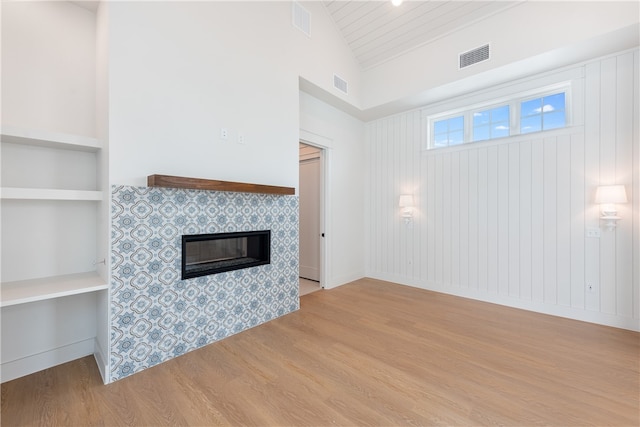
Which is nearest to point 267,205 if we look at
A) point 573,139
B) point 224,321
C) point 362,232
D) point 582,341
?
point 224,321

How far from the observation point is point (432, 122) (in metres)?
4.50

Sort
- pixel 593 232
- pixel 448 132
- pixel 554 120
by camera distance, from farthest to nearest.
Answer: pixel 448 132
pixel 554 120
pixel 593 232

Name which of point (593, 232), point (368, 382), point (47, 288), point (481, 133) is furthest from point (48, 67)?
point (593, 232)

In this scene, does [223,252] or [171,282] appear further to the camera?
[223,252]

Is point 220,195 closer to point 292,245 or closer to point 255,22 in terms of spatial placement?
point 292,245

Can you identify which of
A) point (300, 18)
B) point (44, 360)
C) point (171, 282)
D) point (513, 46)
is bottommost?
point (44, 360)

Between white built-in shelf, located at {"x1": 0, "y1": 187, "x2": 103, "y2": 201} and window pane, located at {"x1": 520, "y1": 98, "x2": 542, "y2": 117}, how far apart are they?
4.99 metres

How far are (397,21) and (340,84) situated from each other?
1.14 meters

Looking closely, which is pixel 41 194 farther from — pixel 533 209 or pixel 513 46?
pixel 533 209

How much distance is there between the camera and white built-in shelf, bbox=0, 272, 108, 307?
1.73 metres

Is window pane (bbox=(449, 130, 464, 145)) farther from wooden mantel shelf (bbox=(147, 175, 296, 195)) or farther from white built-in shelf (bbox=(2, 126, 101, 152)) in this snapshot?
white built-in shelf (bbox=(2, 126, 101, 152))

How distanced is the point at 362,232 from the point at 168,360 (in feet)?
12.3

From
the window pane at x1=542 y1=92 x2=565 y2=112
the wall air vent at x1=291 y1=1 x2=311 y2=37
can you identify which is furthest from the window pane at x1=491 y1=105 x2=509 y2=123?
the wall air vent at x1=291 y1=1 x2=311 y2=37

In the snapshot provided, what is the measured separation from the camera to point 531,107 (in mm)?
3605
